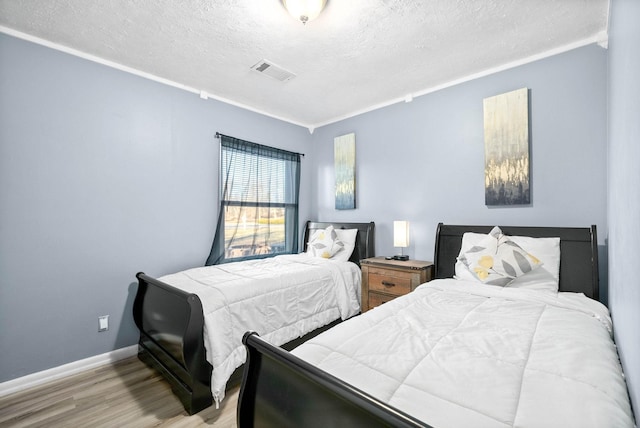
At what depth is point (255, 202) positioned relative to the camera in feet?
12.0

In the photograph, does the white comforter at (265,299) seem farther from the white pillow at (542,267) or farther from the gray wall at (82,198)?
the white pillow at (542,267)

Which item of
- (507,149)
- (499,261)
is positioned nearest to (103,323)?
(499,261)

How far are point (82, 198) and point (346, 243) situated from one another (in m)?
2.63

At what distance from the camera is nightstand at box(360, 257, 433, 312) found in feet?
8.98

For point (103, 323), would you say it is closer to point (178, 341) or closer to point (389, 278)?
point (178, 341)

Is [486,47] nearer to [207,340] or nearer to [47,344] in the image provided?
[207,340]

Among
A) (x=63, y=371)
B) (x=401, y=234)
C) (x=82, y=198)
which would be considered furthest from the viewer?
(x=401, y=234)

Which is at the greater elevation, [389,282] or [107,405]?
[389,282]

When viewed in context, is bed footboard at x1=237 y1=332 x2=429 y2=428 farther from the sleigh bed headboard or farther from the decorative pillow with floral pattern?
the sleigh bed headboard

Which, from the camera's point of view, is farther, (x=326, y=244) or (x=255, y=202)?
(x=255, y=202)

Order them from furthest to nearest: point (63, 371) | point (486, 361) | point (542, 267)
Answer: point (63, 371)
point (542, 267)
point (486, 361)

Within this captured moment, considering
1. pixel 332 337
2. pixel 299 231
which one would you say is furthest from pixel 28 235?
pixel 299 231

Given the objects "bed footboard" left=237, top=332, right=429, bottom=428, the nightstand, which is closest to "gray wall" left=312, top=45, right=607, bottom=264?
the nightstand

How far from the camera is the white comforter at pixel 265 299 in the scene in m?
1.95
